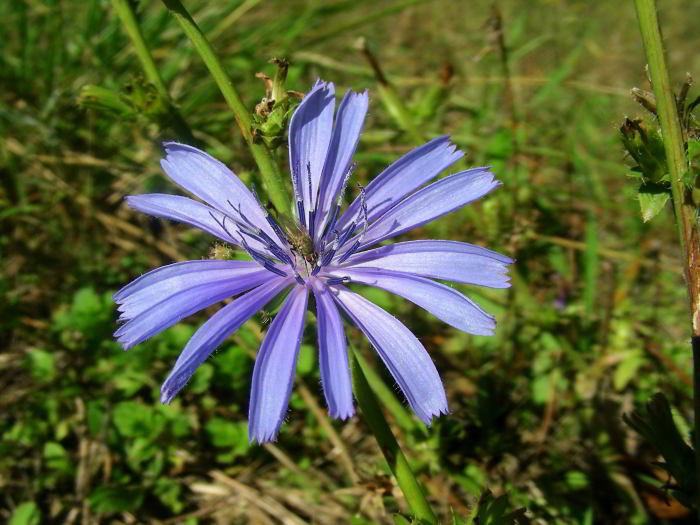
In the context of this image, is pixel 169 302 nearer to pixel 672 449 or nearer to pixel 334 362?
pixel 334 362

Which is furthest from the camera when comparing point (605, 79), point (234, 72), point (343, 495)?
point (605, 79)

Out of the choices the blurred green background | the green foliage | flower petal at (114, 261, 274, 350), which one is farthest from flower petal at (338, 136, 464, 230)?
the green foliage

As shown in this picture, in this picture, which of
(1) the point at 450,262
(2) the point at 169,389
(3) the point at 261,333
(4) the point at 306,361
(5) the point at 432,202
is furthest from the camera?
(4) the point at 306,361

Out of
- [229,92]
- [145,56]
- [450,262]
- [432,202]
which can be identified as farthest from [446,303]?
[145,56]

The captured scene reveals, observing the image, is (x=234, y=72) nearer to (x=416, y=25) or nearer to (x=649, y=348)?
(x=416, y=25)

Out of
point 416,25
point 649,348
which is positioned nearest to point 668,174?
point 649,348

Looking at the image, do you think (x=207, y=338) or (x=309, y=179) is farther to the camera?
(x=309, y=179)
